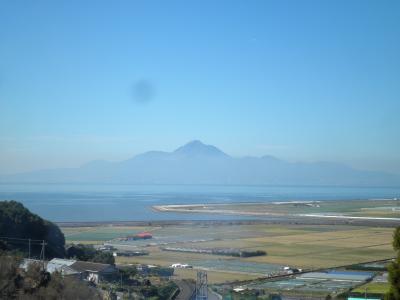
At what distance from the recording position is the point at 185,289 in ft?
42.0

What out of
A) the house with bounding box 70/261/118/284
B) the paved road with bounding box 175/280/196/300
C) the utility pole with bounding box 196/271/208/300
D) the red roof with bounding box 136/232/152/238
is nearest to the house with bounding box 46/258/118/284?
the house with bounding box 70/261/118/284

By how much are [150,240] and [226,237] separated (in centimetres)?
297

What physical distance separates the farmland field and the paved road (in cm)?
107

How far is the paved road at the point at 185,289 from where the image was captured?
1169cm

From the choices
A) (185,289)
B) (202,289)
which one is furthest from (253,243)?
(202,289)

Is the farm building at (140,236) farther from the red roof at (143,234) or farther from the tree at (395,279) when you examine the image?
the tree at (395,279)

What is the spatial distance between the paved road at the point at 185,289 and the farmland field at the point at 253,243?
1.07 m

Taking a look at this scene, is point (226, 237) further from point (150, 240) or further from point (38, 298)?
point (38, 298)

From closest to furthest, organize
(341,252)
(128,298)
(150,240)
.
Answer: (128,298) < (341,252) < (150,240)

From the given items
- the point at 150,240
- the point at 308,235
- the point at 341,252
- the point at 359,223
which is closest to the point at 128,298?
the point at 341,252

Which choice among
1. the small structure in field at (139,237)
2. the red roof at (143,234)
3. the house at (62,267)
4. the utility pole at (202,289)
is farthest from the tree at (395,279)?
the red roof at (143,234)

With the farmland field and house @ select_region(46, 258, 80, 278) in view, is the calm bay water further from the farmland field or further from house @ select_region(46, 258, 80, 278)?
house @ select_region(46, 258, 80, 278)

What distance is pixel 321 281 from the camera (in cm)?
1441

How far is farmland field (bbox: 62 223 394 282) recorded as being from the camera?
56.0ft
